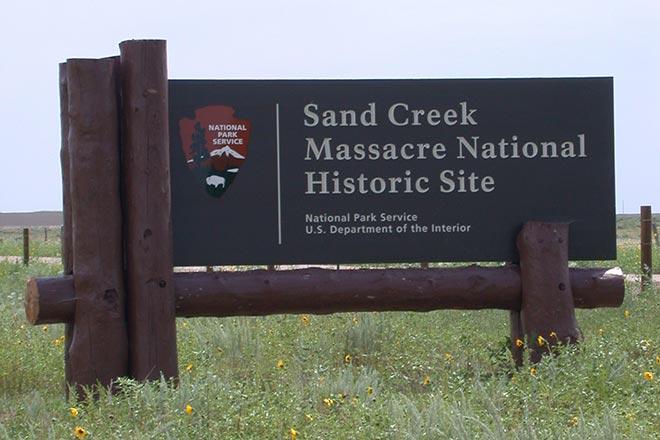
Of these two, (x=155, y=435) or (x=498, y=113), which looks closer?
(x=155, y=435)

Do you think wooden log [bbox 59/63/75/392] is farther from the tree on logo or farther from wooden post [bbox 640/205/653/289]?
wooden post [bbox 640/205/653/289]

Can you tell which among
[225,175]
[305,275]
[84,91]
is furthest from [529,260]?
[84,91]

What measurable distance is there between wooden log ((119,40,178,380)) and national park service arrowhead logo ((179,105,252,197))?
390 mm

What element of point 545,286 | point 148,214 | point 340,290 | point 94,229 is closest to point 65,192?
point 94,229

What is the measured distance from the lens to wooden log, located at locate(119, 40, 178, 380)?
27.6 ft

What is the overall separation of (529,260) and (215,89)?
284cm

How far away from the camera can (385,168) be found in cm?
909

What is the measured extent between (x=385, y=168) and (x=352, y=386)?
6.85 ft

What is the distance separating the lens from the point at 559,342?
8789 millimetres

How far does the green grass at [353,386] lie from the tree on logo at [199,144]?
1.66m

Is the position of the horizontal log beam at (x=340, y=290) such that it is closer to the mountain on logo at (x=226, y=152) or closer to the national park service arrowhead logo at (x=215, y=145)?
the national park service arrowhead logo at (x=215, y=145)

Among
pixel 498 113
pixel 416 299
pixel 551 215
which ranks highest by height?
pixel 498 113

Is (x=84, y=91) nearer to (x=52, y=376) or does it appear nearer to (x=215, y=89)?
(x=215, y=89)

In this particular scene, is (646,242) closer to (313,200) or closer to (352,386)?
(313,200)
